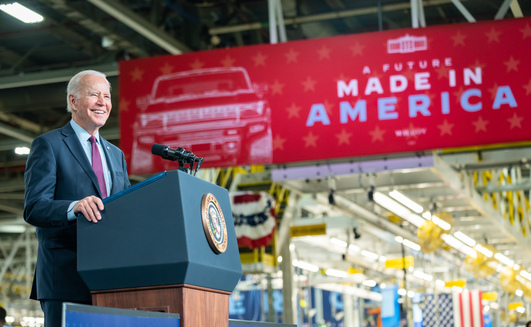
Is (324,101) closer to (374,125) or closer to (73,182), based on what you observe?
(374,125)

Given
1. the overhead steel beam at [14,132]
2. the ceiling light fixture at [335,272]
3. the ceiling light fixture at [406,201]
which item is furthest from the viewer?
the ceiling light fixture at [335,272]

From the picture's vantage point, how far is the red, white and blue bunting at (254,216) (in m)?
12.1

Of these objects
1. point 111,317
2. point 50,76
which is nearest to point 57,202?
point 111,317

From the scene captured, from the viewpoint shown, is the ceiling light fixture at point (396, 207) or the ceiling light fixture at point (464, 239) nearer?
the ceiling light fixture at point (396, 207)

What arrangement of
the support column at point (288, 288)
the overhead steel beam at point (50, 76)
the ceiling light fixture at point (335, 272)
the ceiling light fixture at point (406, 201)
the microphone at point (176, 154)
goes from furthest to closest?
1. the ceiling light fixture at point (335, 272)
2. the support column at point (288, 288)
3. the ceiling light fixture at point (406, 201)
4. the overhead steel beam at point (50, 76)
5. the microphone at point (176, 154)

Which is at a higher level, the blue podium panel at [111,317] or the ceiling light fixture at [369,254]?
the ceiling light fixture at [369,254]

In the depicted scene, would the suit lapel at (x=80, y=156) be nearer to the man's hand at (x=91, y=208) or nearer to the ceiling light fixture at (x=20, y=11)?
the man's hand at (x=91, y=208)

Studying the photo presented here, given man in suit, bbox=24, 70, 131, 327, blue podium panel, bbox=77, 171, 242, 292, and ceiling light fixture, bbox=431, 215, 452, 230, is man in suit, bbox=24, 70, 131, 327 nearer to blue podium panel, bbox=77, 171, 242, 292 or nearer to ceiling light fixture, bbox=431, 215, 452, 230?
blue podium panel, bbox=77, 171, 242, 292

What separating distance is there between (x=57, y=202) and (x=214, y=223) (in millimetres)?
471

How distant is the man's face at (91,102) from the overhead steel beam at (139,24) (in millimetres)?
6161

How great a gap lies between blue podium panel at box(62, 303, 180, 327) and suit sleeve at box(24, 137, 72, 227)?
19.3 inches

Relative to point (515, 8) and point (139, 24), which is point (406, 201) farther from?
point (139, 24)

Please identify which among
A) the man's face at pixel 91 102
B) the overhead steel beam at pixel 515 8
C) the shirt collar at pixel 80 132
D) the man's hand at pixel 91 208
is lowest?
the man's hand at pixel 91 208

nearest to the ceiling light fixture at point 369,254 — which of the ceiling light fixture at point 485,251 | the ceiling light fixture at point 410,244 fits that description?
the ceiling light fixture at point 410,244
